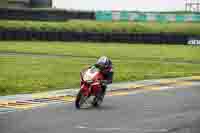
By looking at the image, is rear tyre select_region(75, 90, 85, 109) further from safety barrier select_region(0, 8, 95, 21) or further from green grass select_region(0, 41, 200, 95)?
safety barrier select_region(0, 8, 95, 21)

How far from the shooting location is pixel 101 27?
1921 inches

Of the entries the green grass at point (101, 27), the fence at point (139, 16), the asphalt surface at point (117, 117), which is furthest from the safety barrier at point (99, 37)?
the asphalt surface at point (117, 117)

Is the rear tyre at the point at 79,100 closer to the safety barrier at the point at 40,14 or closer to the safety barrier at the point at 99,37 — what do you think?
the safety barrier at the point at 99,37

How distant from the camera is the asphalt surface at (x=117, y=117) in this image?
12.7 meters

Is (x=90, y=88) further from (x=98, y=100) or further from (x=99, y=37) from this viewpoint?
(x=99, y=37)

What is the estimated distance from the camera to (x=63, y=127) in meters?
12.8

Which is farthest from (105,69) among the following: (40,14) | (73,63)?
(40,14)

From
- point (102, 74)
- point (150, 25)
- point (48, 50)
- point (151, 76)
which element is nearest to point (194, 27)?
point (150, 25)

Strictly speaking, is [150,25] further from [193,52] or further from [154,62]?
[154,62]

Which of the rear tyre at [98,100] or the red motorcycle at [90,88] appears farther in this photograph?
the rear tyre at [98,100]

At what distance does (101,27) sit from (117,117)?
1346 inches

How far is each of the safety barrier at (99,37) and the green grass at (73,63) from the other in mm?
1217

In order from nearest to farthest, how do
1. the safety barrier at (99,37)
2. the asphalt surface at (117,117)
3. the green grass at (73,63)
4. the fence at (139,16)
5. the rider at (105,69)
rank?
the asphalt surface at (117,117), the rider at (105,69), the green grass at (73,63), the safety barrier at (99,37), the fence at (139,16)

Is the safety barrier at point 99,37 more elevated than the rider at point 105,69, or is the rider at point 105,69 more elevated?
the rider at point 105,69
